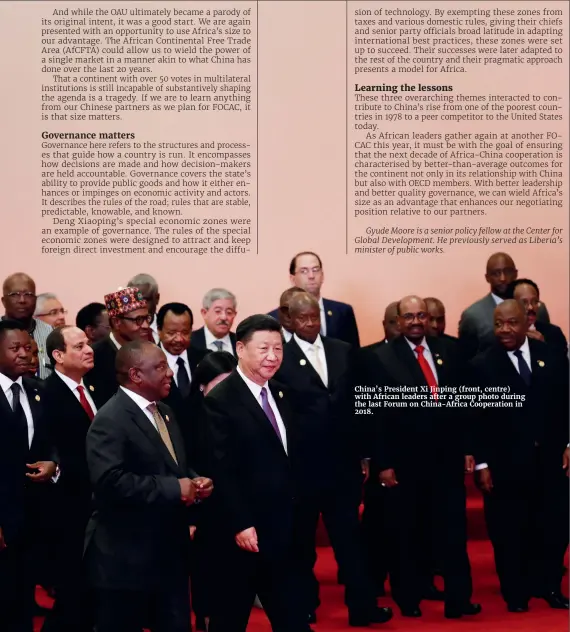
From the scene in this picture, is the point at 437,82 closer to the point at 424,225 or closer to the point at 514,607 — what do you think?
the point at 424,225

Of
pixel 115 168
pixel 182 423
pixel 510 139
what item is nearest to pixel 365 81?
pixel 510 139

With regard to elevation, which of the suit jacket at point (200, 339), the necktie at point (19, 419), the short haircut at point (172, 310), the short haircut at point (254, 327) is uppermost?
the short haircut at point (172, 310)

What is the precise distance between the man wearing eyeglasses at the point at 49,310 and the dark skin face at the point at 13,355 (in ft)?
5.01

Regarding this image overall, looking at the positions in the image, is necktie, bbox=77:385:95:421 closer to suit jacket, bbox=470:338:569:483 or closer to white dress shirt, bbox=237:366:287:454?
white dress shirt, bbox=237:366:287:454

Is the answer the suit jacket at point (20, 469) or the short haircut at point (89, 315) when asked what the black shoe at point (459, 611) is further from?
the short haircut at point (89, 315)

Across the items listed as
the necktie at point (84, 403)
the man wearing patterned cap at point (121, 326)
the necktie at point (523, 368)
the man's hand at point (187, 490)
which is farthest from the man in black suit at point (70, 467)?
the necktie at point (523, 368)

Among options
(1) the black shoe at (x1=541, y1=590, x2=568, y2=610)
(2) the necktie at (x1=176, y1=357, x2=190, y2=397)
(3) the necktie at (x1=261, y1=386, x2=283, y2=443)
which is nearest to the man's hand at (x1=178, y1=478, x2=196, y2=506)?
(3) the necktie at (x1=261, y1=386, x2=283, y2=443)

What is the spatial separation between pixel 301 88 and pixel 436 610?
10.4 ft

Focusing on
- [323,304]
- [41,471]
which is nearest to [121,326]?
[41,471]

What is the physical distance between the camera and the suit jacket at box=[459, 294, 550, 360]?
23.3ft

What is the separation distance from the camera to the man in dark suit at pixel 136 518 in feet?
15.0

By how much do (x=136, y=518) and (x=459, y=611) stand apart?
244cm

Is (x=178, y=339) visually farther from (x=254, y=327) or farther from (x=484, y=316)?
(x=484, y=316)

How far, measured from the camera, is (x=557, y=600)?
6562 mm
